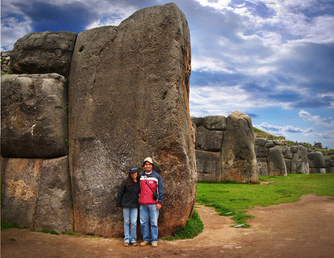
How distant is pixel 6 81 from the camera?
290 inches

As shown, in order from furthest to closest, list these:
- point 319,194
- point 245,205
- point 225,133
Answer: point 225,133 < point 319,194 < point 245,205

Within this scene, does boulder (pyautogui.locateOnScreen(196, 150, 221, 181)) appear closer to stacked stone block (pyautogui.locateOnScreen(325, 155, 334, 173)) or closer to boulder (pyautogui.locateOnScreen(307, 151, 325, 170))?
boulder (pyautogui.locateOnScreen(307, 151, 325, 170))

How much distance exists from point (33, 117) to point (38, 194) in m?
1.87

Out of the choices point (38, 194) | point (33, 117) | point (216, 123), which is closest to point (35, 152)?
point (33, 117)

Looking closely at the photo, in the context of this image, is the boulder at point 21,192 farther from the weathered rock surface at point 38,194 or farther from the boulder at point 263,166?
the boulder at point 263,166

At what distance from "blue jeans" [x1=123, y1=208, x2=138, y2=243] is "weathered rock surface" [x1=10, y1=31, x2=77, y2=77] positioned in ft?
13.1

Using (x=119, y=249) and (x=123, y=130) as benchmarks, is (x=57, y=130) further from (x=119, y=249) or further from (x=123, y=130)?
(x=119, y=249)

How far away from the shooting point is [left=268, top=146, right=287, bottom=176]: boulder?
2334 centimetres

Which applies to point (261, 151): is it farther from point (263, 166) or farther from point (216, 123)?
point (216, 123)

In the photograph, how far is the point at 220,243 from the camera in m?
6.18

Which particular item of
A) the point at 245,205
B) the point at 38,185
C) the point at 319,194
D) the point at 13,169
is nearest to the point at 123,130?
the point at 38,185

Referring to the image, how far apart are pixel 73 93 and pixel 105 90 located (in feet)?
3.18

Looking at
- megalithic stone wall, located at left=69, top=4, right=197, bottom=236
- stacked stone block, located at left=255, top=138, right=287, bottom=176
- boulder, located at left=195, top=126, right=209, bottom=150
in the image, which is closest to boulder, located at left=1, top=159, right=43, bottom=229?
megalithic stone wall, located at left=69, top=4, right=197, bottom=236

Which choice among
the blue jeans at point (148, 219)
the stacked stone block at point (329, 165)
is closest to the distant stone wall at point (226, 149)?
the blue jeans at point (148, 219)
